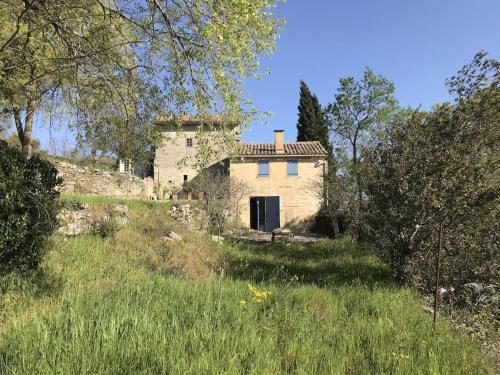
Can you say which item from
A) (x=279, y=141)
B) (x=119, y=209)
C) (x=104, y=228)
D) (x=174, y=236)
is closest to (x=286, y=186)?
(x=279, y=141)

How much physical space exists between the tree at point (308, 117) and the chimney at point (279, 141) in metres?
5.23

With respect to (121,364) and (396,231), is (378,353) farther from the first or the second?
(396,231)

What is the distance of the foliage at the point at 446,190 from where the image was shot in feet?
24.9

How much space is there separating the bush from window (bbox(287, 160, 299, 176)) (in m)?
22.0

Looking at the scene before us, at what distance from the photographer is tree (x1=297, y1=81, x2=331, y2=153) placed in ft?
109

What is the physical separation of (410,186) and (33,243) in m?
7.07

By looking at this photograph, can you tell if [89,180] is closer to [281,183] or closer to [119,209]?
[119,209]

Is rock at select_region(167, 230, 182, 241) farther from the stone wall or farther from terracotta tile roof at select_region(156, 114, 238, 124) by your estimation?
the stone wall

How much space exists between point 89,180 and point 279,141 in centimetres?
1372

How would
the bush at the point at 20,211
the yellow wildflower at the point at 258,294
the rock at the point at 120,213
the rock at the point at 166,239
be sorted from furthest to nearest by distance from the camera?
1. the rock at the point at 120,213
2. the rock at the point at 166,239
3. the bush at the point at 20,211
4. the yellow wildflower at the point at 258,294

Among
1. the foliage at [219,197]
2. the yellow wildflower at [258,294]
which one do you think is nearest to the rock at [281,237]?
the foliage at [219,197]

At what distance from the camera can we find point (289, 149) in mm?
28906

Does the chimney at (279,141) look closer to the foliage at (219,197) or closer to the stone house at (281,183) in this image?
the stone house at (281,183)

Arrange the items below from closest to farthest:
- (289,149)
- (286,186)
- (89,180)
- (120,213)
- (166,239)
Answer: (166,239) → (120,213) → (89,180) → (286,186) → (289,149)
